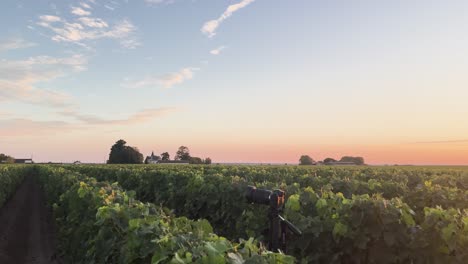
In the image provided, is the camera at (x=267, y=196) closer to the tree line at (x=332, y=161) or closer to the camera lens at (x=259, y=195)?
the camera lens at (x=259, y=195)

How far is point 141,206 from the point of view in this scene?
678cm

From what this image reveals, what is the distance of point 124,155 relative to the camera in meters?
122

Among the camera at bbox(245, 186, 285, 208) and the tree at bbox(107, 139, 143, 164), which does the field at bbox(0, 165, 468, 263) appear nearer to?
the camera at bbox(245, 186, 285, 208)

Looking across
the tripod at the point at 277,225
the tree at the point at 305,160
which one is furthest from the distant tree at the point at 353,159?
the tripod at the point at 277,225

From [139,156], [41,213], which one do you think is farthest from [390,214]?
[139,156]

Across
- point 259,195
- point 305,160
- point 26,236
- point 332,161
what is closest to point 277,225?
point 259,195

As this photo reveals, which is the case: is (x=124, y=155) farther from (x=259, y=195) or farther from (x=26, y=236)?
(x=259, y=195)

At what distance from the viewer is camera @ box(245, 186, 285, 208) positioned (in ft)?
17.7

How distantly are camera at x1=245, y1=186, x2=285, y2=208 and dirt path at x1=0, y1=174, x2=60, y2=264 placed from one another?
33.3 ft

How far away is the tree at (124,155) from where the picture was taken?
396 feet

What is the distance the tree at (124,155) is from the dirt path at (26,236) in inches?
3728

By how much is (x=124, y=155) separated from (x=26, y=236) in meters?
106

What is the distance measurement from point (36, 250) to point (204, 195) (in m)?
6.73

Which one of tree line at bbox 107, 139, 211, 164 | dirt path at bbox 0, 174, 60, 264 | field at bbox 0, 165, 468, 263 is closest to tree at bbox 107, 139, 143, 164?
tree line at bbox 107, 139, 211, 164
